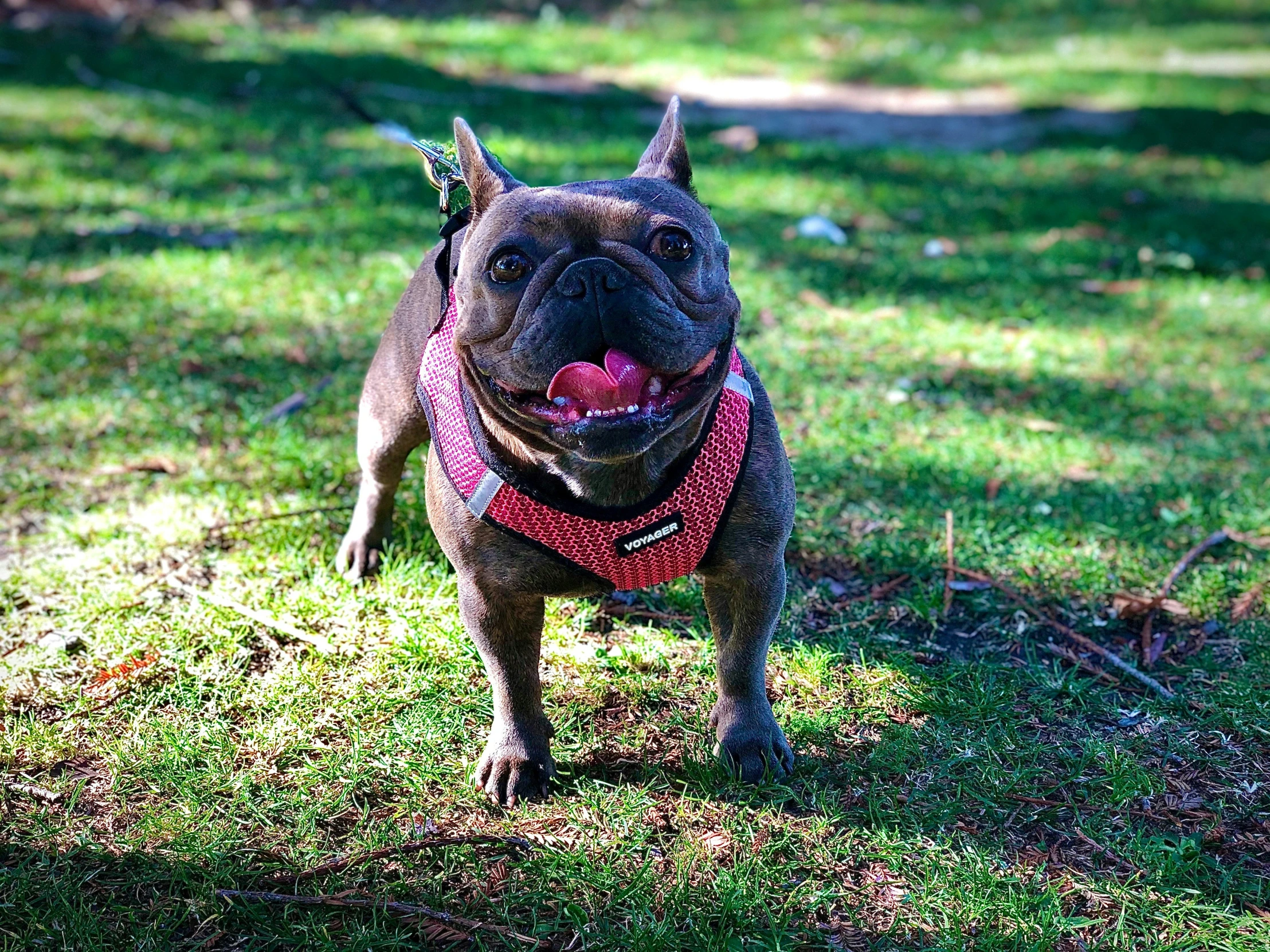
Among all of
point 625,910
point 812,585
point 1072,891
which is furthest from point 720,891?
point 812,585

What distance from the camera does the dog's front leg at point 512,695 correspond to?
3.07 metres

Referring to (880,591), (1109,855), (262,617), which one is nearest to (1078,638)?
(880,591)

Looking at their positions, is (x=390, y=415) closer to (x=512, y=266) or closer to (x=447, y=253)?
(x=447, y=253)

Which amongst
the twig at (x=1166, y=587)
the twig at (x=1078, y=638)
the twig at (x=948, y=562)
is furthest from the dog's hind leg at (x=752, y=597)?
the twig at (x=1166, y=587)

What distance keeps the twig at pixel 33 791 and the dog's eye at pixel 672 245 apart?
225 centimetres

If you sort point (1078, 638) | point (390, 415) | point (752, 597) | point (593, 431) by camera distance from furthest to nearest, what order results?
1. point (1078, 638)
2. point (390, 415)
3. point (752, 597)
4. point (593, 431)

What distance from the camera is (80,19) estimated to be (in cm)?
1298

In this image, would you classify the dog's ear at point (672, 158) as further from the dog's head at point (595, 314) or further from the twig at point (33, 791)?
the twig at point (33, 791)

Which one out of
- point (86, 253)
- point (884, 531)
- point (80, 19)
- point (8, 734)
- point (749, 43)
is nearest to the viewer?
point (8, 734)

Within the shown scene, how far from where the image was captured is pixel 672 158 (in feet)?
9.87

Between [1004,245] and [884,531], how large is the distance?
4.23 m

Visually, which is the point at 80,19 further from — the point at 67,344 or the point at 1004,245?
the point at 1004,245

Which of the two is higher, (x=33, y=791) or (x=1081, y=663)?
(x=1081, y=663)

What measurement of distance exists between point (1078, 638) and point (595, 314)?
7.61ft
